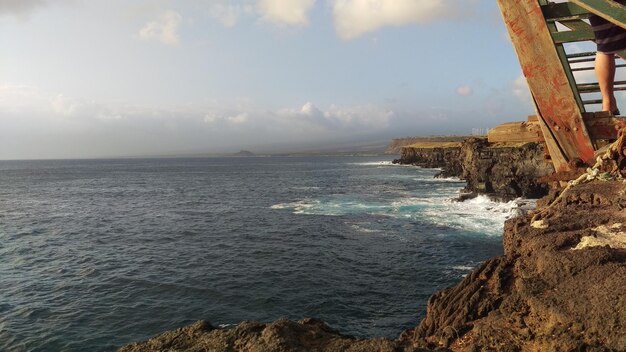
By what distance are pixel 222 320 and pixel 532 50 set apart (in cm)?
1475

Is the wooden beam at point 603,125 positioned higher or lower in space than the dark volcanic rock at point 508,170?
higher

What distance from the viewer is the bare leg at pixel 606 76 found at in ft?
18.2

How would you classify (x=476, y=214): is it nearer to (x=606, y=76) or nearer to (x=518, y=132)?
(x=518, y=132)

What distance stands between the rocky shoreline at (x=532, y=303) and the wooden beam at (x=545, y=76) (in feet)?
3.66

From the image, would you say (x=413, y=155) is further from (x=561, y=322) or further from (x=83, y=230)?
(x=561, y=322)

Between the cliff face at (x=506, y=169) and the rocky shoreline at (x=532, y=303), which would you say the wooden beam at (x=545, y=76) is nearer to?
the rocky shoreline at (x=532, y=303)

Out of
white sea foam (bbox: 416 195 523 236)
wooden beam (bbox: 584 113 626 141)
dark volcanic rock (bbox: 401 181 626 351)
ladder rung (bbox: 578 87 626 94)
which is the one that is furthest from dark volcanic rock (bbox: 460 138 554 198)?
dark volcanic rock (bbox: 401 181 626 351)

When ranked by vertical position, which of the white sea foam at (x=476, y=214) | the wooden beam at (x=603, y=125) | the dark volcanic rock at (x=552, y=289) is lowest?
the white sea foam at (x=476, y=214)

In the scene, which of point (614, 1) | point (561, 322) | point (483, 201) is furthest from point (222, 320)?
point (483, 201)

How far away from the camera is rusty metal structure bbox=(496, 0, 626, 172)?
5684mm

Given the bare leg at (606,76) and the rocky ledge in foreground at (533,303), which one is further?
the bare leg at (606,76)

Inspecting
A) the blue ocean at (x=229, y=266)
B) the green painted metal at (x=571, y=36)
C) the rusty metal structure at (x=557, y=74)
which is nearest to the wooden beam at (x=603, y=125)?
the rusty metal structure at (x=557, y=74)

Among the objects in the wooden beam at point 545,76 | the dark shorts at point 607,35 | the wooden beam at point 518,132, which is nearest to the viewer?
the dark shorts at point 607,35

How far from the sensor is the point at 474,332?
4.91 metres
